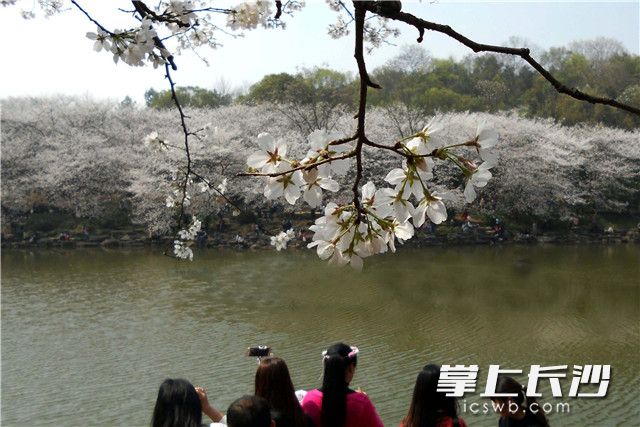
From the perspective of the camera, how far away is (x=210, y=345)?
278 inches

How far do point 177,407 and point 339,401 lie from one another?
0.45 m

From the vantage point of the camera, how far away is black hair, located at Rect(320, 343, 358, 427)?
1822 mm

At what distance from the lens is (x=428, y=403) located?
1907 mm

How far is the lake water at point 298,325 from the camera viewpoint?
5.66 meters

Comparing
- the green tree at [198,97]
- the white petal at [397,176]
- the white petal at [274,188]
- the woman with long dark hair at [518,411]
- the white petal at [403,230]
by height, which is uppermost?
the green tree at [198,97]

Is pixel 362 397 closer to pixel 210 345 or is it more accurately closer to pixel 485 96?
pixel 210 345

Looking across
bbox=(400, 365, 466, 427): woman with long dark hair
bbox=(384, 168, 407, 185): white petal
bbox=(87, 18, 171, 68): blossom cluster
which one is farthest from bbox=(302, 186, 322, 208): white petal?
bbox=(400, 365, 466, 427): woman with long dark hair

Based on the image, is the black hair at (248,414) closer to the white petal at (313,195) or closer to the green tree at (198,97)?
the white petal at (313,195)

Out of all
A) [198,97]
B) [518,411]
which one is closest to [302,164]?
[518,411]

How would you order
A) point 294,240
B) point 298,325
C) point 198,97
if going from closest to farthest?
point 298,325 → point 294,240 → point 198,97

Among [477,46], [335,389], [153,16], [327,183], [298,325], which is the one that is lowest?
[298,325]

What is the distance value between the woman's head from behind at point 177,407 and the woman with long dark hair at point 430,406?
0.65 metres

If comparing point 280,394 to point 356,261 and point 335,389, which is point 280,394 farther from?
point 356,261

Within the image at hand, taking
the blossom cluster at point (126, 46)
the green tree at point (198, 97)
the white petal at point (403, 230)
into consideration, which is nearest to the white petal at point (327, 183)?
the white petal at point (403, 230)
